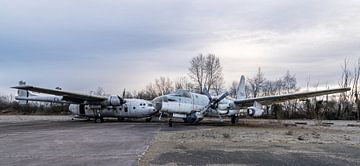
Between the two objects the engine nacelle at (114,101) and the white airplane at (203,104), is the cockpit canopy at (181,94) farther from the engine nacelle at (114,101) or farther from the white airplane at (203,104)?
the engine nacelle at (114,101)

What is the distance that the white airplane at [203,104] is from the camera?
28016 mm

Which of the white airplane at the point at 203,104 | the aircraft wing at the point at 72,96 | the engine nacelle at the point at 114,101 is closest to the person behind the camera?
the white airplane at the point at 203,104

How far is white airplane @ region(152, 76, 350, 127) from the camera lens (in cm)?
2802

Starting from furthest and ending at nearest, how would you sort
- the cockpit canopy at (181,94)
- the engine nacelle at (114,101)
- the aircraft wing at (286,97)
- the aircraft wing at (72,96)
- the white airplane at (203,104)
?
1. the engine nacelle at (114,101)
2. the aircraft wing at (72,96)
3. the cockpit canopy at (181,94)
4. the white airplane at (203,104)
5. the aircraft wing at (286,97)

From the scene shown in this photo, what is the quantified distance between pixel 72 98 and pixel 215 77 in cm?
4166

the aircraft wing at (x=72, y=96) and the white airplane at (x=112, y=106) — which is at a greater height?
the aircraft wing at (x=72, y=96)

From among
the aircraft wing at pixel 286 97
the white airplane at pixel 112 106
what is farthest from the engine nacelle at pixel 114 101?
the aircraft wing at pixel 286 97

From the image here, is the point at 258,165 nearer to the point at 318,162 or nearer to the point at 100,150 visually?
the point at 318,162

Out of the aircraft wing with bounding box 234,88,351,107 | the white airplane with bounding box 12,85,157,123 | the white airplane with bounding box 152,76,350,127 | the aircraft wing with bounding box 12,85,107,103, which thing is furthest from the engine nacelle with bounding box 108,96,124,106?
the aircraft wing with bounding box 234,88,351,107

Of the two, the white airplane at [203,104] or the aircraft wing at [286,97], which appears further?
the white airplane at [203,104]

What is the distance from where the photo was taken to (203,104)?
3075cm

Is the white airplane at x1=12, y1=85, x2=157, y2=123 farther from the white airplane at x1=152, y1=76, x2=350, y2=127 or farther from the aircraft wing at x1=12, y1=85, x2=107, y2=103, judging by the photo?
the white airplane at x1=152, y1=76, x2=350, y2=127

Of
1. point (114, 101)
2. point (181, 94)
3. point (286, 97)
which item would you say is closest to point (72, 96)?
point (114, 101)

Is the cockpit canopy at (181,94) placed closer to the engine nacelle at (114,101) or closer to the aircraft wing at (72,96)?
the engine nacelle at (114,101)
